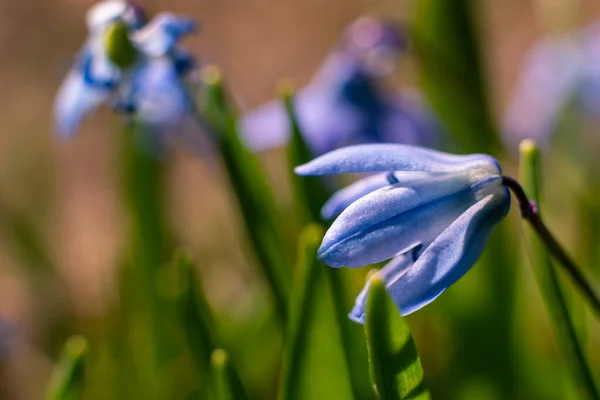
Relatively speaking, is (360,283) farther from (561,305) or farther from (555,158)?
(561,305)

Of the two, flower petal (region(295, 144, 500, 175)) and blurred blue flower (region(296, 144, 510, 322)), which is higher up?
flower petal (region(295, 144, 500, 175))

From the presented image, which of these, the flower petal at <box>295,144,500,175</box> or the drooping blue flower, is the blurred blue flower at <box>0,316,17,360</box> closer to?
the drooping blue flower

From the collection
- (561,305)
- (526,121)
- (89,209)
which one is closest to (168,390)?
(561,305)

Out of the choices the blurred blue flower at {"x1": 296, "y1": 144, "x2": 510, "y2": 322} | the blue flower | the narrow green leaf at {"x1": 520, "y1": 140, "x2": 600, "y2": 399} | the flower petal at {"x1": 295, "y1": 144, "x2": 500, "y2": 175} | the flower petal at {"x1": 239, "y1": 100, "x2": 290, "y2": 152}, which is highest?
the blue flower

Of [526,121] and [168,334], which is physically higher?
[526,121]

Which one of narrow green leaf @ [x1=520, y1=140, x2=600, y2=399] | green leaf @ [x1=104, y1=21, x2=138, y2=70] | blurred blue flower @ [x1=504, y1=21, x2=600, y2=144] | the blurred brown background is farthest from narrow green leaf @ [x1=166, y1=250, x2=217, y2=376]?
the blurred brown background

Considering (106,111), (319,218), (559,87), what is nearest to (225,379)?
(319,218)
